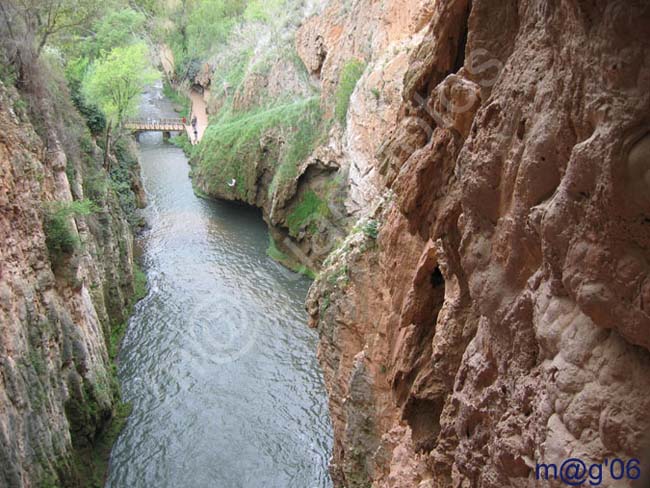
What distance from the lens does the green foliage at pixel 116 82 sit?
30906 millimetres

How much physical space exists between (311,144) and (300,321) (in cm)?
1235

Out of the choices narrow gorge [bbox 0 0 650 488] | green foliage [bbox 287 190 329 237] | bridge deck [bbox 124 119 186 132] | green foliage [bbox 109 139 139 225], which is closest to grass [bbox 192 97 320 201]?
narrow gorge [bbox 0 0 650 488]

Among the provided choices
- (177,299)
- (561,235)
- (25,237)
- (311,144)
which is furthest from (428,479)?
(311,144)

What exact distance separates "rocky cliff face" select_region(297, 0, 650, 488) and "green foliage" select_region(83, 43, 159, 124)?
24605 millimetres

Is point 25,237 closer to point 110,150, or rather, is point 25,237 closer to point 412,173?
point 412,173

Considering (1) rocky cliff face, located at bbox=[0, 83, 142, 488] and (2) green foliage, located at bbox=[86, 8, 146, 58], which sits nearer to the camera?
(1) rocky cliff face, located at bbox=[0, 83, 142, 488]

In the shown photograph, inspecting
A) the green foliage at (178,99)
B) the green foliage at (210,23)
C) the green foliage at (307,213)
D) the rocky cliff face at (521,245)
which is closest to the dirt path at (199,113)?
the green foliage at (178,99)

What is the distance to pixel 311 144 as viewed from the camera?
34500mm

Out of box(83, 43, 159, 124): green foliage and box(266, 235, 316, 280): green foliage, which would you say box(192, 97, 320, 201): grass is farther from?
box(83, 43, 159, 124): green foliage

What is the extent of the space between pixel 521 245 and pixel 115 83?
3055 cm

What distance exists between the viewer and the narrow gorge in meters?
4.51

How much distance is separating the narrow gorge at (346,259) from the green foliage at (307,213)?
0.14 meters

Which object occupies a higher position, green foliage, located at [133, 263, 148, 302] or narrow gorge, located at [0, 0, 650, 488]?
narrow gorge, located at [0, 0, 650, 488]

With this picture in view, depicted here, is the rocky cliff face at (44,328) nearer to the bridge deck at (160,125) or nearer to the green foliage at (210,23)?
the bridge deck at (160,125)
